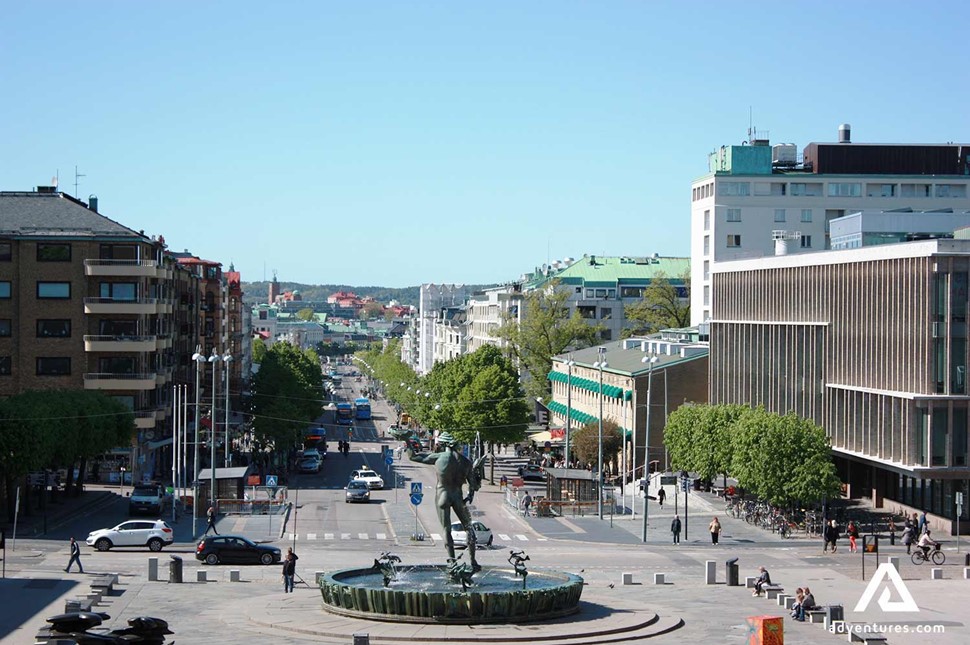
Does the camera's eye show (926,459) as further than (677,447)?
No

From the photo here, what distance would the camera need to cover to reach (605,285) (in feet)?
570

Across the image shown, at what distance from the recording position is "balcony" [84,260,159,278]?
99.8 meters

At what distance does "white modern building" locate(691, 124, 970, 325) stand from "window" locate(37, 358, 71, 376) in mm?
56976

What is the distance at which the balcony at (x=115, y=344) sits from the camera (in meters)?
99.7

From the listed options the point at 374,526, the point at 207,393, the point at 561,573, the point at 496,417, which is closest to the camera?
the point at 561,573

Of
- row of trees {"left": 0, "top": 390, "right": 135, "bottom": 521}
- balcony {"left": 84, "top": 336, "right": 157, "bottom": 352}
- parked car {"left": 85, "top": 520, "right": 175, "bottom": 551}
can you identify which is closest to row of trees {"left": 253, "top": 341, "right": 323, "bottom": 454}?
balcony {"left": 84, "top": 336, "right": 157, "bottom": 352}


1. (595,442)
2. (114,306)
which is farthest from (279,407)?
(595,442)

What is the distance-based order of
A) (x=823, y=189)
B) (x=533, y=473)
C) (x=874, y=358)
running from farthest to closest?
(x=823, y=189), (x=533, y=473), (x=874, y=358)

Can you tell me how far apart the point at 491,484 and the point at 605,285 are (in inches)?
2695

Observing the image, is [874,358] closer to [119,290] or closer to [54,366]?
[119,290]

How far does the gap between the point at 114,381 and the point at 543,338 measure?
196 feet

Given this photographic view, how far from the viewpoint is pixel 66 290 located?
3935 inches

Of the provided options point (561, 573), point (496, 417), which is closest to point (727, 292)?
point (496, 417)

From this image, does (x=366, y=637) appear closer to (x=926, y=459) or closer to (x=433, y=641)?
(x=433, y=641)
